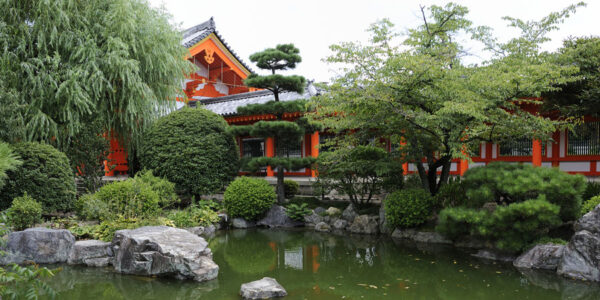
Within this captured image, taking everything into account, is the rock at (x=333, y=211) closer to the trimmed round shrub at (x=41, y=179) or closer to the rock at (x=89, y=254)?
the rock at (x=89, y=254)

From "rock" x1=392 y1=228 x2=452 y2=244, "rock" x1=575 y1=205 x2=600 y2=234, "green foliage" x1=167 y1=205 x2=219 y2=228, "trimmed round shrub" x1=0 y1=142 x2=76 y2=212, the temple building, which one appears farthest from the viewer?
the temple building

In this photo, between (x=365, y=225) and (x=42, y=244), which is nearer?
(x=42, y=244)

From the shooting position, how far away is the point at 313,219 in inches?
389

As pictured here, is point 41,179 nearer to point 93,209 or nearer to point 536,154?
point 93,209

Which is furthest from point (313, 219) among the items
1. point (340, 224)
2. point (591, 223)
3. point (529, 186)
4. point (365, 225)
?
point (591, 223)

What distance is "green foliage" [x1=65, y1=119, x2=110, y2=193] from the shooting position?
9375mm

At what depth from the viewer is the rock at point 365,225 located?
884 centimetres

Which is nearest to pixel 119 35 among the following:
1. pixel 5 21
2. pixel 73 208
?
pixel 5 21

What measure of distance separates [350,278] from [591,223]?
3.34 metres

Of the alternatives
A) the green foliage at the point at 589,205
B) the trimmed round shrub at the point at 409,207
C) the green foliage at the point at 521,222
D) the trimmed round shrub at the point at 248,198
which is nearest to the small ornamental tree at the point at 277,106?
the trimmed round shrub at the point at 248,198

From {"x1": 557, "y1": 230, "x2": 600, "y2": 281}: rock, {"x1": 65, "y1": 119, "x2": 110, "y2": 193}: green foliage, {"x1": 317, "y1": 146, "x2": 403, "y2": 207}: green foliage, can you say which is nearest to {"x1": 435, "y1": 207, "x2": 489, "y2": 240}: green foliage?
{"x1": 557, "y1": 230, "x2": 600, "y2": 281}: rock

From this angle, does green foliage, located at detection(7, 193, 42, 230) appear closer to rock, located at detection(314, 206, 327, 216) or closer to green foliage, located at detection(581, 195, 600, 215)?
rock, located at detection(314, 206, 327, 216)

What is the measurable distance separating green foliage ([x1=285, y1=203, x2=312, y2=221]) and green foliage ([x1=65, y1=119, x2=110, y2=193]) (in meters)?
4.53

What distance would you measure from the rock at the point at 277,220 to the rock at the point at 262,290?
16.1ft
